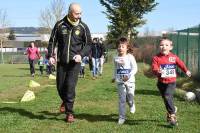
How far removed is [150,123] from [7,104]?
4.58m

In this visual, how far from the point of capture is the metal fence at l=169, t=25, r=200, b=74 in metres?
→ 20.2

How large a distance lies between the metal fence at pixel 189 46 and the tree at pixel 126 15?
2623cm

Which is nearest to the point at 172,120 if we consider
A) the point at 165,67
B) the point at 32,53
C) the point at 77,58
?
the point at 165,67

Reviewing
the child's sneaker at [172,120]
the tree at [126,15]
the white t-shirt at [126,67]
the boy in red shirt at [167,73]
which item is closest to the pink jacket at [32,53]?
the white t-shirt at [126,67]

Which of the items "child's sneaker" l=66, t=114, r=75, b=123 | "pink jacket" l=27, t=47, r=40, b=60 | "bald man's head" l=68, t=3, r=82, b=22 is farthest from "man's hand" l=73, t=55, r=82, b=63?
"pink jacket" l=27, t=47, r=40, b=60

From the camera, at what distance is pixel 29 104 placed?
12.3 meters

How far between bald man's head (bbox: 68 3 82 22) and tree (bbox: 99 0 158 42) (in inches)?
1691

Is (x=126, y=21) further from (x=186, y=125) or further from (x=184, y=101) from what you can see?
(x=186, y=125)

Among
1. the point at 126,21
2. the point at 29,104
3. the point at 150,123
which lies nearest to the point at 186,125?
the point at 150,123

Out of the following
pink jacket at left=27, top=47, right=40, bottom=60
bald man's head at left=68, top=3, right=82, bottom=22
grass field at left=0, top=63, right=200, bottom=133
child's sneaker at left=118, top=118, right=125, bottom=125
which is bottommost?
grass field at left=0, top=63, right=200, bottom=133

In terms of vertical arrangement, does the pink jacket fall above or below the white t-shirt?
below

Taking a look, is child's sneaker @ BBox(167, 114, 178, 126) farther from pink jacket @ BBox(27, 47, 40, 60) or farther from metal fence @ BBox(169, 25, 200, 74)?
pink jacket @ BBox(27, 47, 40, 60)

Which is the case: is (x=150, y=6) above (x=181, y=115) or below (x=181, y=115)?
above

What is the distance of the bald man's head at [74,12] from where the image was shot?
9.31 m
